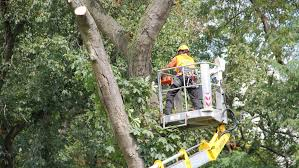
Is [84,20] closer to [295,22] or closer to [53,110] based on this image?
[295,22]

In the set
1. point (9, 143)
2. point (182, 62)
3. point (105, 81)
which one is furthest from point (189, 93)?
point (9, 143)

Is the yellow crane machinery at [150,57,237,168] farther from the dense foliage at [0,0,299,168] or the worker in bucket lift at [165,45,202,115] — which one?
the dense foliage at [0,0,299,168]

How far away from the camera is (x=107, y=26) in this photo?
338 inches

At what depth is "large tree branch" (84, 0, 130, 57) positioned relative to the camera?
8.45m

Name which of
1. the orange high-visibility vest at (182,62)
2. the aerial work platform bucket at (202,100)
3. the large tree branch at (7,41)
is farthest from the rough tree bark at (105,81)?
the large tree branch at (7,41)

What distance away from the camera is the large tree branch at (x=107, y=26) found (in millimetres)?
8453

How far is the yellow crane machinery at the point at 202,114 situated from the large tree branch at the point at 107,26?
3.23 ft

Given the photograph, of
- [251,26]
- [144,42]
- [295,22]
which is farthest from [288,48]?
[144,42]

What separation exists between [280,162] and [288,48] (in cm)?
251

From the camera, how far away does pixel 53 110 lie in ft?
41.5

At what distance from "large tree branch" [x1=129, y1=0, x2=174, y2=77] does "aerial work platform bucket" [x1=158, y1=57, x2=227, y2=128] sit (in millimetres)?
366

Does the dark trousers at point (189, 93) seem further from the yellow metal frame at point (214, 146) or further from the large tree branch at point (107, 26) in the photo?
the large tree branch at point (107, 26)

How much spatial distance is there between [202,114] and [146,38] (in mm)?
1618

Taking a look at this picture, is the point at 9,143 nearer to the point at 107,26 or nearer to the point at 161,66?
the point at 161,66
